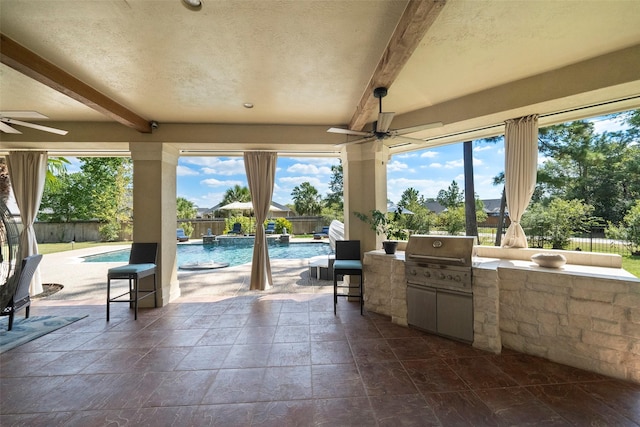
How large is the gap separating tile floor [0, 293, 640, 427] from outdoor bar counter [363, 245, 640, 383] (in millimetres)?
138

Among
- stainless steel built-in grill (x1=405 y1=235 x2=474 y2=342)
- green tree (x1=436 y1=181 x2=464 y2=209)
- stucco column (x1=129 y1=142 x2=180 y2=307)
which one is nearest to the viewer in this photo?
stainless steel built-in grill (x1=405 y1=235 x2=474 y2=342)

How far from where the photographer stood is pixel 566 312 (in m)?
2.28

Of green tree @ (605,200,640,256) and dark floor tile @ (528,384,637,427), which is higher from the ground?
green tree @ (605,200,640,256)

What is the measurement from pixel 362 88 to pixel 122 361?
3.58 meters

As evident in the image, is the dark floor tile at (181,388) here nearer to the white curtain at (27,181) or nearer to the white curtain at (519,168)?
the white curtain at (519,168)

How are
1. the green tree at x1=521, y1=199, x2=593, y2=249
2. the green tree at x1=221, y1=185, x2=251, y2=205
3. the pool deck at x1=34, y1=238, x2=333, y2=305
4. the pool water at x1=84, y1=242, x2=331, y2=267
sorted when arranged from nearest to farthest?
the green tree at x1=521, y1=199, x2=593, y2=249, the pool deck at x1=34, y1=238, x2=333, y2=305, the pool water at x1=84, y1=242, x2=331, y2=267, the green tree at x1=221, y1=185, x2=251, y2=205

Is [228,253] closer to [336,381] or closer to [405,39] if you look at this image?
[336,381]

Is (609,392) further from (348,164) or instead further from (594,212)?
(348,164)

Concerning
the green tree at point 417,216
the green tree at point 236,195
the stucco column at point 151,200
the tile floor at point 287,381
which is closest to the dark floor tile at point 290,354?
the tile floor at point 287,381

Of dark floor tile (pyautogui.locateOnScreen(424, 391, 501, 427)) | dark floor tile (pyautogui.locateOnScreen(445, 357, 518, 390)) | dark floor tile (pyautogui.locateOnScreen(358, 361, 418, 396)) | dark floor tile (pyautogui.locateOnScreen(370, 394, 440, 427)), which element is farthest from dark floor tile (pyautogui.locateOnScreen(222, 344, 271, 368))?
dark floor tile (pyautogui.locateOnScreen(445, 357, 518, 390))

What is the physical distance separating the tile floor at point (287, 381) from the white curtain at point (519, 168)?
58.8 inches

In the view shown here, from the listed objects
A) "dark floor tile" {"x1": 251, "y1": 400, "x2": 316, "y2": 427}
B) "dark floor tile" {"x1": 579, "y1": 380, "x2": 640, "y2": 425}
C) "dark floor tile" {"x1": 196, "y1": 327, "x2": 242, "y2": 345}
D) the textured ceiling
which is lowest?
"dark floor tile" {"x1": 251, "y1": 400, "x2": 316, "y2": 427}

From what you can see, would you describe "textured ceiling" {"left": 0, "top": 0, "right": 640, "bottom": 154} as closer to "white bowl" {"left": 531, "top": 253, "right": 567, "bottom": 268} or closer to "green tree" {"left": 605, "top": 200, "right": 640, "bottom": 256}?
"white bowl" {"left": 531, "top": 253, "right": 567, "bottom": 268}

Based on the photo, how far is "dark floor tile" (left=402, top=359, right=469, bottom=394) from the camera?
1.99 meters
